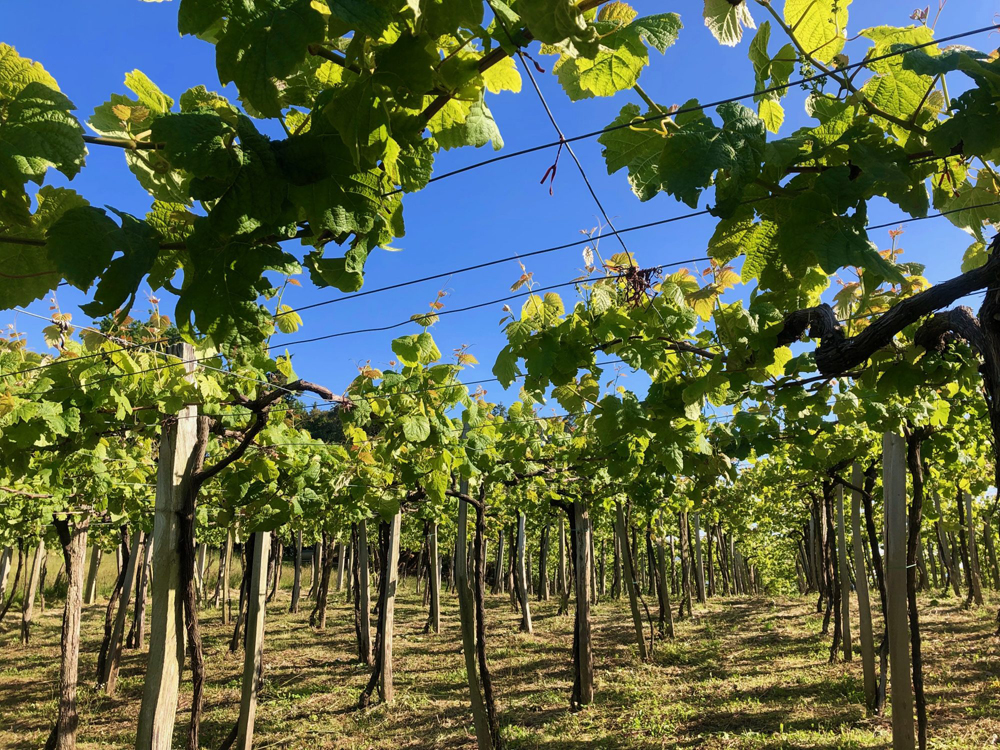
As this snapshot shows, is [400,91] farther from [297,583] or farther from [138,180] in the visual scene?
[297,583]

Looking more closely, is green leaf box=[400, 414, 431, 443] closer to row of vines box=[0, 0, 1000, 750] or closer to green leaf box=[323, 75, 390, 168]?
row of vines box=[0, 0, 1000, 750]

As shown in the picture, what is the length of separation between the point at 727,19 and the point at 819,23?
261 mm

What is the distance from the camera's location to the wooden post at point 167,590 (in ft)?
11.1

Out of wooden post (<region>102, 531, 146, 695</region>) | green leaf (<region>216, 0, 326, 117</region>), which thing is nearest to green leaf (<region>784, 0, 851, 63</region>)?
green leaf (<region>216, 0, 326, 117</region>)

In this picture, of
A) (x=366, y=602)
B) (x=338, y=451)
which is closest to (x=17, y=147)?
(x=338, y=451)

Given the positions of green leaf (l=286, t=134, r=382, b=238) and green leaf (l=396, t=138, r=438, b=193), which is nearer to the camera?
green leaf (l=286, t=134, r=382, b=238)

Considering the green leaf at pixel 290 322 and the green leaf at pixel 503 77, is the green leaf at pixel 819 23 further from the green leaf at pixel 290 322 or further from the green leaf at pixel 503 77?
the green leaf at pixel 290 322

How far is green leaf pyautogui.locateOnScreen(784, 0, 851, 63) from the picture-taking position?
1.46m

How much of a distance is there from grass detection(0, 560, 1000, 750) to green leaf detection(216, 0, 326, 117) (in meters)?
7.05

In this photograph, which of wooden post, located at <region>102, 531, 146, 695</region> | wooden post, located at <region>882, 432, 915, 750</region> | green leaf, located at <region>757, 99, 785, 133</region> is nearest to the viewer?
green leaf, located at <region>757, 99, 785, 133</region>

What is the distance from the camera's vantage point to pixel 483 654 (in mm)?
5875

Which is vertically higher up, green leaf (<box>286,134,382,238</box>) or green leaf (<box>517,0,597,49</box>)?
green leaf (<box>517,0,597,49</box>)

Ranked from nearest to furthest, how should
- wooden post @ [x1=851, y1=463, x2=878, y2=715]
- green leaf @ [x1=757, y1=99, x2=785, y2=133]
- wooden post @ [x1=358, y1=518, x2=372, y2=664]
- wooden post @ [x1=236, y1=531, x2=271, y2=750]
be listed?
green leaf @ [x1=757, y1=99, x2=785, y2=133] → wooden post @ [x1=236, y1=531, x2=271, y2=750] → wooden post @ [x1=851, y1=463, x2=878, y2=715] → wooden post @ [x1=358, y1=518, x2=372, y2=664]

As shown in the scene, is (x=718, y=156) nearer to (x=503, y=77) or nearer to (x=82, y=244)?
(x=503, y=77)
